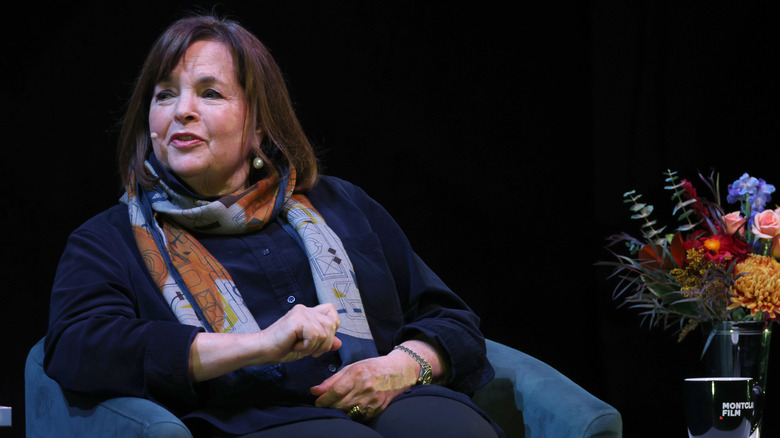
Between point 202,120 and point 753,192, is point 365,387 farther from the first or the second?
point 753,192

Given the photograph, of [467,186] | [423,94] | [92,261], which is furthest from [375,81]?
[92,261]

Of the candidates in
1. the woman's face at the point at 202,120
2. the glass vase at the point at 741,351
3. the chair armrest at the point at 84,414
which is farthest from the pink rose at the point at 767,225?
A: the chair armrest at the point at 84,414

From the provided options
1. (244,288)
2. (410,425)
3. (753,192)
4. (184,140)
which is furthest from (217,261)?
(753,192)

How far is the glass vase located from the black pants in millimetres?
557

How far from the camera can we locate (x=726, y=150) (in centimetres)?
305

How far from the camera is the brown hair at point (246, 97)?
6.14ft

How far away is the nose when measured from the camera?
1813mm

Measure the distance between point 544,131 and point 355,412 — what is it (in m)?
1.60

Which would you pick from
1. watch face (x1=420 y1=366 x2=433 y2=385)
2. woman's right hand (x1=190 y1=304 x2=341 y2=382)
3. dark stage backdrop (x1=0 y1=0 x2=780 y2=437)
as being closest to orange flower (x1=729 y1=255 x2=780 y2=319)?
watch face (x1=420 y1=366 x2=433 y2=385)

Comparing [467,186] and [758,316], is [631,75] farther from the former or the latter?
[758,316]

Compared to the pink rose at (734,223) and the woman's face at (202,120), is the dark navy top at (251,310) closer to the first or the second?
the woman's face at (202,120)

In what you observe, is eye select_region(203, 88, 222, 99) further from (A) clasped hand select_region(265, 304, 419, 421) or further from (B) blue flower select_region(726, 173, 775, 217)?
(B) blue flower select_region(726, 173, 775, 217)

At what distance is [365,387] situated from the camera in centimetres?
166

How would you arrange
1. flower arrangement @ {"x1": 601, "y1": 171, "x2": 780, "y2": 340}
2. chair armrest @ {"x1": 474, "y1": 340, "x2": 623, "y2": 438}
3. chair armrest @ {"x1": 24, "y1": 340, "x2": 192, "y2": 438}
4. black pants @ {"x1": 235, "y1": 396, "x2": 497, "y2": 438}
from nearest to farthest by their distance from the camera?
chair armrest @ {"x1": 24, "y1": 340, "x2": 192, "y2": 438} → black pants @ {"x1": 235, "y1": 396, "x2": 497, "y2": 438} → chair armrest @ {"x1": 474, "y1": 340, "x2": 623, "y2": 438} → flower arrangement @ {"x1": 601, "y1": 171, "x2": 780, "y2": 340}
